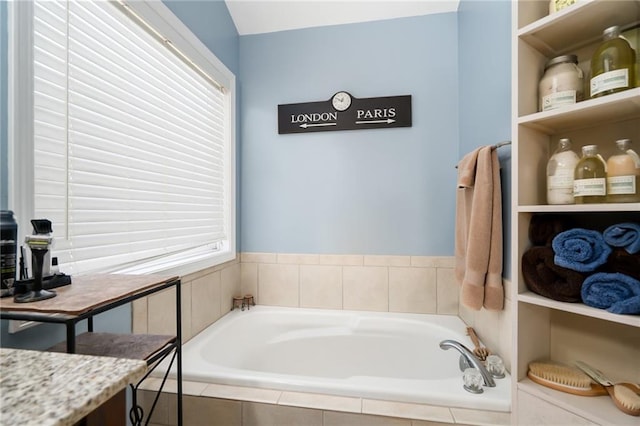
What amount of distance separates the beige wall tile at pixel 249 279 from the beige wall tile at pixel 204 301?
0.31 meters

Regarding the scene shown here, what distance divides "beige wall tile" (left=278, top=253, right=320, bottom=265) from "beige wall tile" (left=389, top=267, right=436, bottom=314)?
552 mm

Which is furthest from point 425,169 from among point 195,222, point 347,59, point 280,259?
point 195,222

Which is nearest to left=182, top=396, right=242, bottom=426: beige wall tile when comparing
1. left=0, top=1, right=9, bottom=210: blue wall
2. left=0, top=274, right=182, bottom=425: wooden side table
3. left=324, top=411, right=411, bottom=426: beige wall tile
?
left=0, top=274, right=182, bottom=425: wooden side table

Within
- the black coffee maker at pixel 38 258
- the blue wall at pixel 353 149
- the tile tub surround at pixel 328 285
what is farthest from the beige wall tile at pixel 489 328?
the black coffee maker at pixel 38 258

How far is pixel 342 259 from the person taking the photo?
2039 mm

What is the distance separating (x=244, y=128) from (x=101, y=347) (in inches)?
67.8

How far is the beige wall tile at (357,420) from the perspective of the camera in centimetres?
102

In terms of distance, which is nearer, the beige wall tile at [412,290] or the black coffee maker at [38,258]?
the black coffee maker at [38,258]

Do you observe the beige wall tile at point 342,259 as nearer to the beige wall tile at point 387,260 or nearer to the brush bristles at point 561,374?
the beige wall tile at point 387,260

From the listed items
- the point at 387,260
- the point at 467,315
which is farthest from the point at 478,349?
the point at 387,260

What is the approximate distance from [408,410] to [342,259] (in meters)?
1.09

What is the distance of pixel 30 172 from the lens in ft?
2.74

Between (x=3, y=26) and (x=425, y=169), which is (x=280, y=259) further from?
(x=3, y=26)

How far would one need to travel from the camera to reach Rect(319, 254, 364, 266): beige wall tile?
6.63 ft
